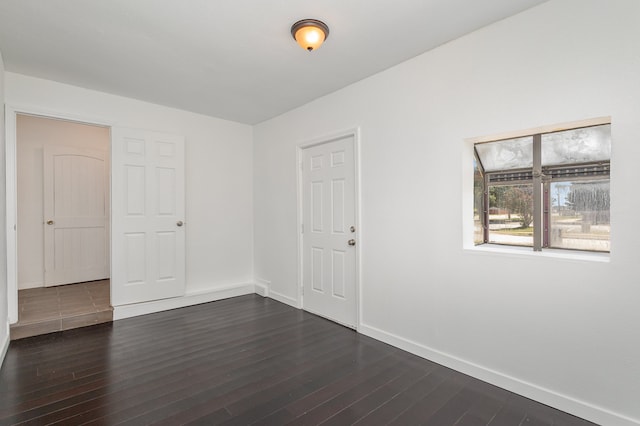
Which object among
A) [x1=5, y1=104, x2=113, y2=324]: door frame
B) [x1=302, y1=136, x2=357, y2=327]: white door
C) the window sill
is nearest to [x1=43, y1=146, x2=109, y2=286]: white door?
[x1=5, y1=104, x2=113, y2=324]: door frame

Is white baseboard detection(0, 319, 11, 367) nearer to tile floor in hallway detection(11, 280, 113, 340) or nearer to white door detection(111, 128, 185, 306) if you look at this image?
tile floor in hallway detection(11, 280, 113, 340)

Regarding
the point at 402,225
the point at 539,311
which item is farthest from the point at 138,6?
the point at 539,311

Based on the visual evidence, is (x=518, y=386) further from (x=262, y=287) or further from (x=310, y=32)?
(x=262, y=287)

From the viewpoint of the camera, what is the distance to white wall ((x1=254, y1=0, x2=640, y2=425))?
1.77m

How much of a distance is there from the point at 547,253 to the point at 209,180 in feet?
12.9

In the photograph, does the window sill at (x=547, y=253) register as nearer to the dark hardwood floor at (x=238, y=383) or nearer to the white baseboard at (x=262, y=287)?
the dark hardwood floor at (x=238, y=383)

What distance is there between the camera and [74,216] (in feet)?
15.6

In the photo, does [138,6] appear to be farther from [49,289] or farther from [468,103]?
[49,289]

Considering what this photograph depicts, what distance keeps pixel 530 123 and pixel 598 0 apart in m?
0.73

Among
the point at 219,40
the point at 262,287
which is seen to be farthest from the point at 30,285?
the point at 219,40

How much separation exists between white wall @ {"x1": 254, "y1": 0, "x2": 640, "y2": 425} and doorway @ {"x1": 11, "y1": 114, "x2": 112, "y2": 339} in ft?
11.6

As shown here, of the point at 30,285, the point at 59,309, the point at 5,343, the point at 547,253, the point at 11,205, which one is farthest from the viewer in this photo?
the point at 30,285

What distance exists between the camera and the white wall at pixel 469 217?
1.77m

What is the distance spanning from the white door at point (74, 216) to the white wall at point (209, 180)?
1756 millimetres
